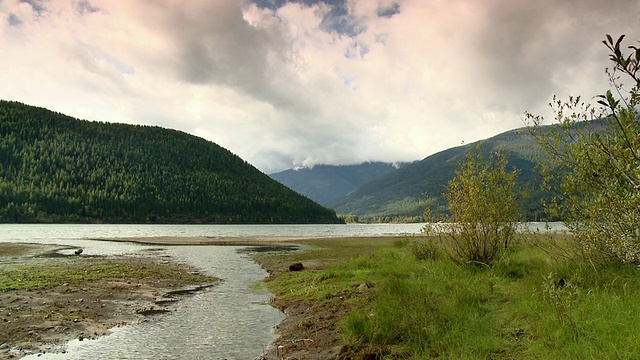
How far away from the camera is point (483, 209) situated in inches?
771

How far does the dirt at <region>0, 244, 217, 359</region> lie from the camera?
14.0 metres

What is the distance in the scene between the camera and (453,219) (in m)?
20.9

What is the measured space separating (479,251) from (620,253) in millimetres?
9580

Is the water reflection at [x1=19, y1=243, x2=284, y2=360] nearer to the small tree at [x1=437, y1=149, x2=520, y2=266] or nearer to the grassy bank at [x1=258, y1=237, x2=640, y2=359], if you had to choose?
the grassy bank at [x1=258, y1=237, x2=640, y2=359]

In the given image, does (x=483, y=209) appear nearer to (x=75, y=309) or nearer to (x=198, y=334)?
(x=198, y=334)

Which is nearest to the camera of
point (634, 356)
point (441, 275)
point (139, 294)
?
point (634, 356)

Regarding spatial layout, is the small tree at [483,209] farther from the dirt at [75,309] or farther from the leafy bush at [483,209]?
the dirt at [75,309]

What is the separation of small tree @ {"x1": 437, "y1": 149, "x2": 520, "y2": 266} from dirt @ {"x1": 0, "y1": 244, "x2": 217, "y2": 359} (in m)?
15.7

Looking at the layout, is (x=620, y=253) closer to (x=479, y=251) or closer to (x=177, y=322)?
(x=479, y=251)

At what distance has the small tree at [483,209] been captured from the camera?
1961 centimetres

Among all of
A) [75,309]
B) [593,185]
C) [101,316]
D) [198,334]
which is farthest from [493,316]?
[75,309]

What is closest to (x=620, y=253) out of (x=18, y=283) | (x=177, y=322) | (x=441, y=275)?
(x=441, y=275)

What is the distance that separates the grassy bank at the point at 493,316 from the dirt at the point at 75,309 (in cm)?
825

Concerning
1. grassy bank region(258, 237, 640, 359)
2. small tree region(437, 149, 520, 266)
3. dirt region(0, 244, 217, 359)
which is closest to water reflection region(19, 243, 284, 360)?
dirt region(0, 244, 217, 359)
